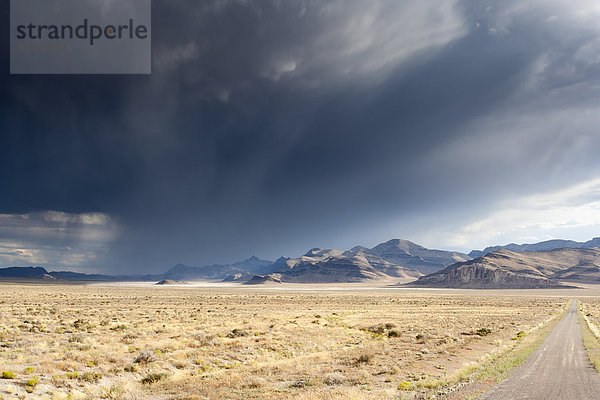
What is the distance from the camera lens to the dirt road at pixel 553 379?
54.1ft

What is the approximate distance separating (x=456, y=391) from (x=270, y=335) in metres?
20.6

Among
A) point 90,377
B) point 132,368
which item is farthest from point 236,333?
point 90,377

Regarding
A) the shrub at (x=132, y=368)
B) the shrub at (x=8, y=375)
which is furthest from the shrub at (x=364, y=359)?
the shrub at (x=8, y=375)

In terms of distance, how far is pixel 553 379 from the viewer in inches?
758

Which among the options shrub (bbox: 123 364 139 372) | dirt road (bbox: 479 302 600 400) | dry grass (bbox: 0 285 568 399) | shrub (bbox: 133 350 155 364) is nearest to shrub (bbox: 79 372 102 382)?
dry grass (bbox: 0 285 568 399)

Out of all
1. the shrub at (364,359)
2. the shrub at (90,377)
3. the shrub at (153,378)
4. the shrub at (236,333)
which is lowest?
the shrub at (236,333)

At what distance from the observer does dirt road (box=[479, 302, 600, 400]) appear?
16500mm

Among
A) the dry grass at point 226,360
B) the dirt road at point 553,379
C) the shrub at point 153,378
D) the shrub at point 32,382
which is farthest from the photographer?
Result: the shrub at point 153,378

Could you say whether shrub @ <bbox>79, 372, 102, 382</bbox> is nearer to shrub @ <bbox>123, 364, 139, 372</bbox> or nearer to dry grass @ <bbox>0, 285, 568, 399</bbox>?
dry grass @ <bbox>0, 285, 568, 399</bbox>

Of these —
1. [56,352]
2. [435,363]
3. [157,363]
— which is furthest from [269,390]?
[56,352]

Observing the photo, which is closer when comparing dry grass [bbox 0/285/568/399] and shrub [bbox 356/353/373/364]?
dry grass [bbox 0/285/568/399]

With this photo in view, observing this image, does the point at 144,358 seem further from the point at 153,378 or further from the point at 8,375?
the point at 8,375

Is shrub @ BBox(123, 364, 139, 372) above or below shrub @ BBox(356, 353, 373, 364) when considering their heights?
above

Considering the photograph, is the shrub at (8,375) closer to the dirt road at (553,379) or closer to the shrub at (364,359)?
the shrub at (364,359)
